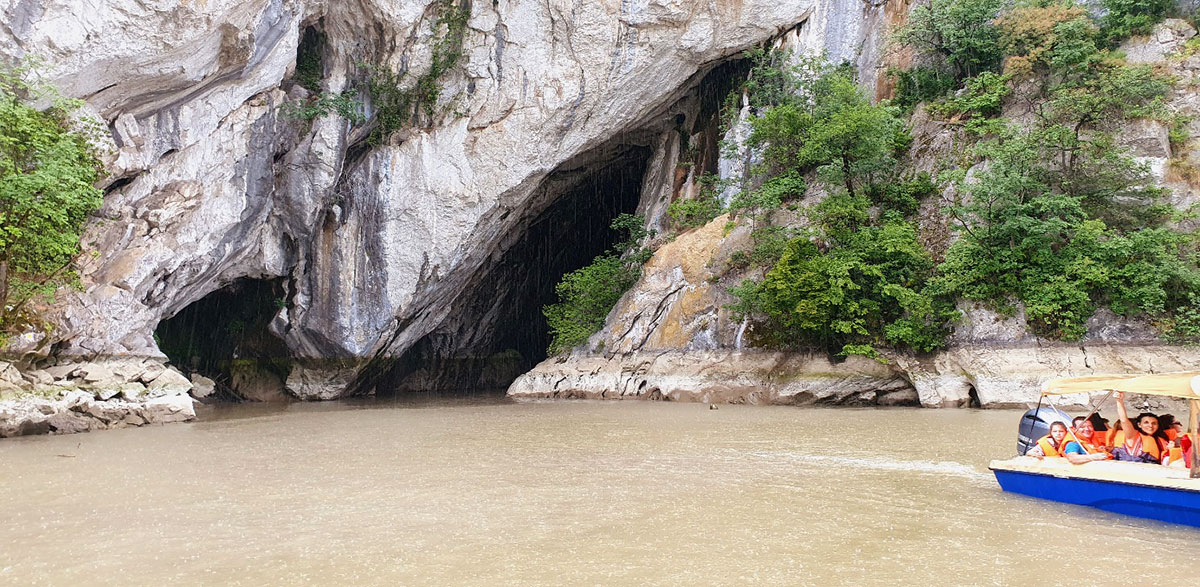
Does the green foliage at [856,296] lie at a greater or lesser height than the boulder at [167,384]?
greater

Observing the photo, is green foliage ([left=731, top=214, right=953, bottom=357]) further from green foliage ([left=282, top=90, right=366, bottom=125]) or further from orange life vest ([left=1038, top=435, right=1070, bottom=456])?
green foliage ([left=282, top=90, right=366, bottom=125])

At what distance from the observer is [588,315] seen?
21.4 metres

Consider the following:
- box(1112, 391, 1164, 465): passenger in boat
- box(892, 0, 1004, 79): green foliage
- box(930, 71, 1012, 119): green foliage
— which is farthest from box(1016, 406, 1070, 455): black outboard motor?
box(892, 0, 1004, 79): green foliage

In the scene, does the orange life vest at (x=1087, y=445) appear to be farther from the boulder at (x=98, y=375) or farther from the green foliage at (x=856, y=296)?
the boulder at (x=98, y=375)

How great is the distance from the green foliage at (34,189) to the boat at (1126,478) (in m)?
13.4

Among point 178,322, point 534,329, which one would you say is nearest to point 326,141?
point 178,322

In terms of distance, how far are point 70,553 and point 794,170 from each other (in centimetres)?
1754

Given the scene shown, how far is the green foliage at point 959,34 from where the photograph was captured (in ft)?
62.6

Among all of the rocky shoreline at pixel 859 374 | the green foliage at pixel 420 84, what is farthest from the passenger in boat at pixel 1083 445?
the green foliage at pixel 420 84

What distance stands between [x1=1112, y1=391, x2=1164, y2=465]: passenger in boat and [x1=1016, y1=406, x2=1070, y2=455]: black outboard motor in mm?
721

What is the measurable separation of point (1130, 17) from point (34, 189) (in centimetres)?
2201

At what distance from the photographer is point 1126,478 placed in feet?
17.7

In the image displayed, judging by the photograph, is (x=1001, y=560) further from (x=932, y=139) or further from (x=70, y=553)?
(x=932, y=139)

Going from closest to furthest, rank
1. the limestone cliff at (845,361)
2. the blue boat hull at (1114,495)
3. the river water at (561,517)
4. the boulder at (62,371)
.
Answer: the river water at (561,517) < the blue boat hull at (1114,495) < the boulder at (62,371) < the limestone cliff at (845,361)
